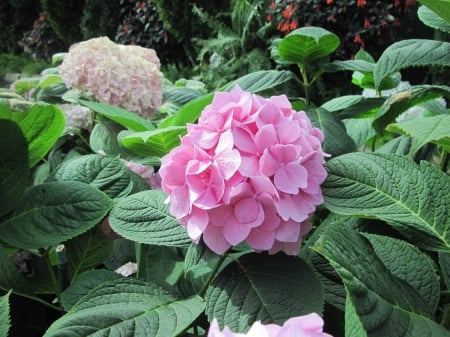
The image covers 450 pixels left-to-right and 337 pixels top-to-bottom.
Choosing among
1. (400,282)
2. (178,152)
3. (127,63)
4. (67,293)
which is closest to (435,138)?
(400,282)

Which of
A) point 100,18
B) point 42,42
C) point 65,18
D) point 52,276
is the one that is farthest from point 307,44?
point 42,42

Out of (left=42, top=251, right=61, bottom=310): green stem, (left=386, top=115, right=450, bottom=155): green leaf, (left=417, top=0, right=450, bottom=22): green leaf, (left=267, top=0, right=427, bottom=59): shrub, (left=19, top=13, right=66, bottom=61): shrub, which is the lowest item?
(left=19, top=13, right=66, bottom=61): shrub

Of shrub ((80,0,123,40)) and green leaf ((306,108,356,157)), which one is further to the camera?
shrub ((80,0,123,40))

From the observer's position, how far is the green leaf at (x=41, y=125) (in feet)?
3.05

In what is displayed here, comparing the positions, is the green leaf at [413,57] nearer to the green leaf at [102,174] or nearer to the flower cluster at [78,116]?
the green leaf at [102,174]

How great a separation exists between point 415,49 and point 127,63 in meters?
0.83

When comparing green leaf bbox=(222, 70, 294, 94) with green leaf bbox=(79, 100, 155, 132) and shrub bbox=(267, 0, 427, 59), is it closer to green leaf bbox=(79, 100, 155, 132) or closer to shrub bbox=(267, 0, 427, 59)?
green leaf bbox=(79, 100, 155, 132)

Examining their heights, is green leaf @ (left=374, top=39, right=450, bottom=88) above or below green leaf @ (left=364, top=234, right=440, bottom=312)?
above

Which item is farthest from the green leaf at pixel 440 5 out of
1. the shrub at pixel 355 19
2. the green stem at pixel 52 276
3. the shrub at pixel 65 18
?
the shrub at pixel 65 18

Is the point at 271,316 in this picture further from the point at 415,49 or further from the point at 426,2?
the point at 415,49

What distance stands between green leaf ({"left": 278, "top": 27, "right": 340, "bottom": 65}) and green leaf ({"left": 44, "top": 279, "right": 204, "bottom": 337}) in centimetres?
50

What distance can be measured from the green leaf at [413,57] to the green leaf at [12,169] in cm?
54

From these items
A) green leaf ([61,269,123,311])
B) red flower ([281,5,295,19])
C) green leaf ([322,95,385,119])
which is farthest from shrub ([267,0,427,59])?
green leaf ([61,269,123,311])

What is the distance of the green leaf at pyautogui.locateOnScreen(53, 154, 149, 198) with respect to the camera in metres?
0.91
